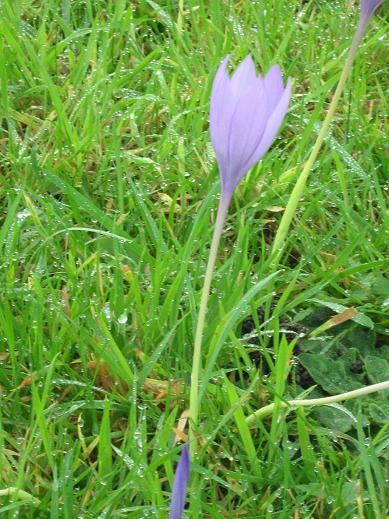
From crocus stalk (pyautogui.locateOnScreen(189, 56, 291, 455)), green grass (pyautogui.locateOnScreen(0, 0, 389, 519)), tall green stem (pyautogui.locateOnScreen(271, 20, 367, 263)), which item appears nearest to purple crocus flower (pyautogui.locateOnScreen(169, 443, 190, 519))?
green grass (pyautogui.locateOnScreen(0, 0, 389, 519))

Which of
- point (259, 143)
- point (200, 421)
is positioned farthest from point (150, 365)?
point (259, 143)

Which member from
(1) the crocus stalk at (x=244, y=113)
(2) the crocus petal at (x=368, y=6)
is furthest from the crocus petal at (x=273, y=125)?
(2) the crocus petal at (x=368, y=6)

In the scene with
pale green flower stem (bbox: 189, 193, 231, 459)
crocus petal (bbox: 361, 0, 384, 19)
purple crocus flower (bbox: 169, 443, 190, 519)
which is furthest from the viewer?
crocus petal (bbox: 361, 0, 384, 19)

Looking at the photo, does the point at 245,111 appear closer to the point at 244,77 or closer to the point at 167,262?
the point at 244,77

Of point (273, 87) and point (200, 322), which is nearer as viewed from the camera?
point (273, 87)

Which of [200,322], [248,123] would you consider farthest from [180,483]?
[248,123]

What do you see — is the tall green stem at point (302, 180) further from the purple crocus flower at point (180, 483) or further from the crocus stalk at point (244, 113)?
the purple crocus flower at point (180, 483)

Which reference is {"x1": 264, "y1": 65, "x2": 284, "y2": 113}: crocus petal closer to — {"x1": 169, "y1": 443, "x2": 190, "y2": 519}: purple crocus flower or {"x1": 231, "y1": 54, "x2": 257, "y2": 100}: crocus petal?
{"x1": 231, "y1": 54, "x2": 257, "y2": 100}: crocus petal
